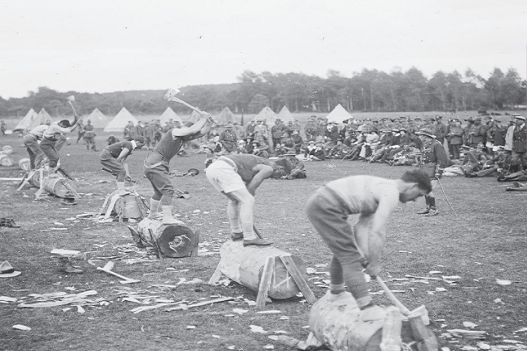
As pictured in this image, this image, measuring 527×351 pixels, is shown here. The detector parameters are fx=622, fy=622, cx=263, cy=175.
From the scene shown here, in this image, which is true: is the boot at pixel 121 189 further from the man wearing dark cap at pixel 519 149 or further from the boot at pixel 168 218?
the man wearing dark cap at pixel 519 149

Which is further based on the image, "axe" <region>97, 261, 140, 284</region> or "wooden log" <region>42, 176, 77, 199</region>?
"wooden log" <region>42, 176, 77, 199</region>

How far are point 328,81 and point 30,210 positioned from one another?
34774 mm

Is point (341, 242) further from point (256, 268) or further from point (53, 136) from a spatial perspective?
point (53, 136)

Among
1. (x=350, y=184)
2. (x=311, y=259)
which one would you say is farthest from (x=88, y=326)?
(x=311, y=259)

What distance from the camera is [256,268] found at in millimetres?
7262

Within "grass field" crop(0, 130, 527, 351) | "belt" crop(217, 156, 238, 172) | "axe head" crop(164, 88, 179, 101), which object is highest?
"axe head" crop(164, 88, 179, 101)

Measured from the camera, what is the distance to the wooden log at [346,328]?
5016 mm

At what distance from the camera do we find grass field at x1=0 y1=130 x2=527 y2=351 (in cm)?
608

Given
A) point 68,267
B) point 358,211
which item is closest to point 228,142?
point 68,267

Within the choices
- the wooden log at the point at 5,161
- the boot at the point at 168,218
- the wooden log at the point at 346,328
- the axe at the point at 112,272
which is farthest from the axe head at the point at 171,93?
the wooden log at the point at 5,161

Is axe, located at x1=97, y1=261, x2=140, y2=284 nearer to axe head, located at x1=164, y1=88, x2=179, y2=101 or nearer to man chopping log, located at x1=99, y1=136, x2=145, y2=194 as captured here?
axe head, located at x1=164, y1=88, x2=179, y2=101

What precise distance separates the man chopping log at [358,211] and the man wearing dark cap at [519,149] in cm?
1721

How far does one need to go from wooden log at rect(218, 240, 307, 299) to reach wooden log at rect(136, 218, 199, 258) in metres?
1.72

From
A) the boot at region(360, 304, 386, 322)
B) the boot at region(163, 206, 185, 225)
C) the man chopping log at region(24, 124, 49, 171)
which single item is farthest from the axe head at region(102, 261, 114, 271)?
the man chopping log at region(24, 124, 49, 171)
